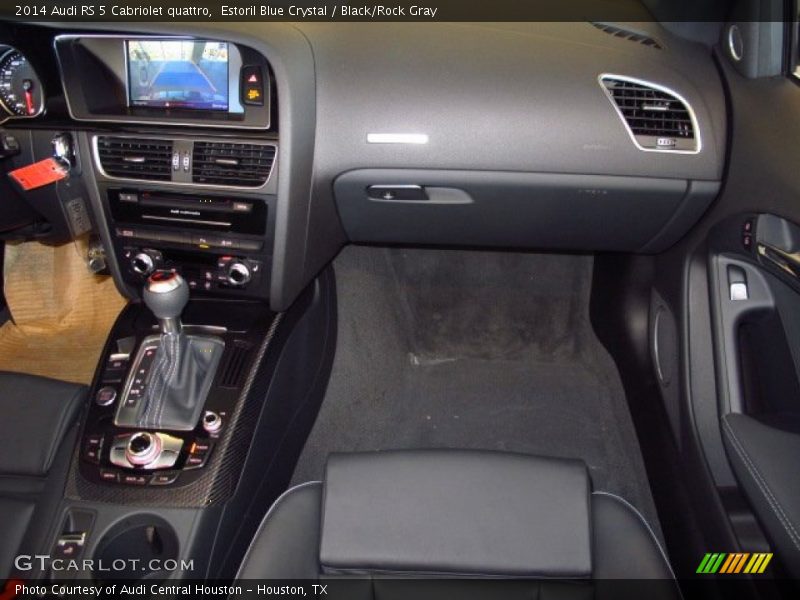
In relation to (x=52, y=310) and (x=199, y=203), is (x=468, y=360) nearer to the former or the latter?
(x=199, y=203)

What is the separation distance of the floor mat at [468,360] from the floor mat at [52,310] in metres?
0.85

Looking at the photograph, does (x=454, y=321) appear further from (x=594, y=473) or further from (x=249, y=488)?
(x=249, y=488)

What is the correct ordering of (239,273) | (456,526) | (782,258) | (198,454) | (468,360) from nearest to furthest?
(456,526)
(782,258)
(198,454)
(239,273)
(468,360)

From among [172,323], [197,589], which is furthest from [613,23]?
[197,589]

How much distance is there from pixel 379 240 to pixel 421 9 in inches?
23.6

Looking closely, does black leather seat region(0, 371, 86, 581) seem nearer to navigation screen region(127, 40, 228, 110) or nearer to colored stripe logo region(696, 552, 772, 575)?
navigation screen region(127, 40, 228, 110)

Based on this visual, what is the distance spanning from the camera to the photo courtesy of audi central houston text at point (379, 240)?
1.21 meters

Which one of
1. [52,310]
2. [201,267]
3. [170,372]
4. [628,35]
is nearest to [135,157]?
[201,267]

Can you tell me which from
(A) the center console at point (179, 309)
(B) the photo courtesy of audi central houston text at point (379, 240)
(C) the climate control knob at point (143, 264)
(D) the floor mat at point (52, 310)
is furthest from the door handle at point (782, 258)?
(D) the floor mat at point (52, 310)

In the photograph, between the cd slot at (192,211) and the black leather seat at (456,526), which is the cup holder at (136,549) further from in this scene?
the cd slot at (192,211)

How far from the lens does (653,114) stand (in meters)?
1.45

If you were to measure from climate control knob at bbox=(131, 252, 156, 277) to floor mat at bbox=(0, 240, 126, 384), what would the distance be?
2.25ft

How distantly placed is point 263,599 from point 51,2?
1.27 metres

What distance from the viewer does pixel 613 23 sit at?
1.53 meters
